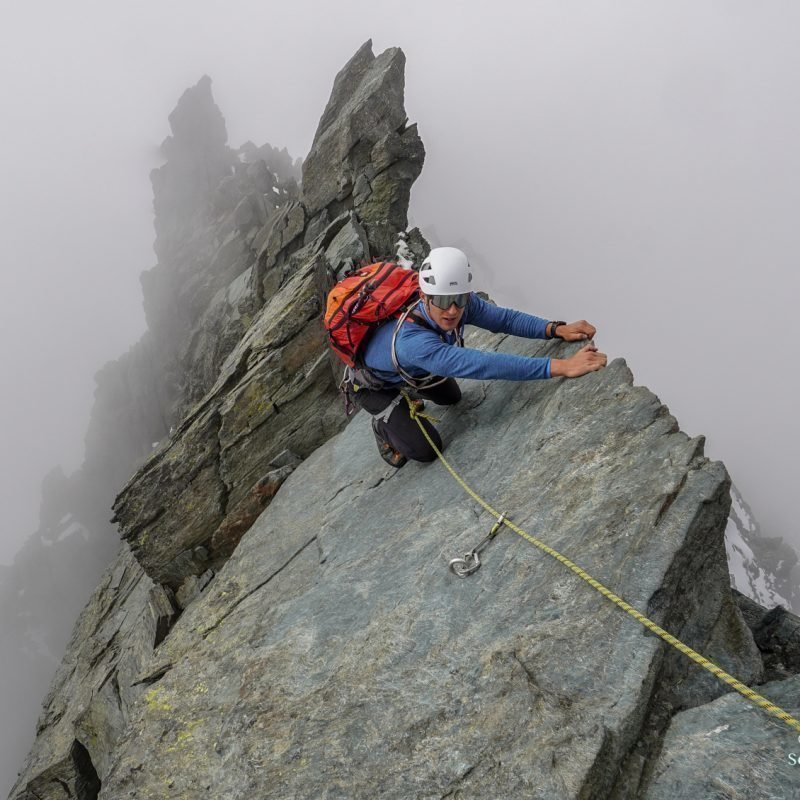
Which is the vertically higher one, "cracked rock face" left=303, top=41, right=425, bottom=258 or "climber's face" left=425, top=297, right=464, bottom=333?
"cracked rock face" left=303, top=41, right=425, bottom=258

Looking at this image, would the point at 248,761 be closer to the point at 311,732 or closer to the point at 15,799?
the point at 311,732

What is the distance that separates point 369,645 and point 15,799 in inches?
636

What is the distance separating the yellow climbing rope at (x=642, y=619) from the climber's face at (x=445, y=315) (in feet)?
6.10

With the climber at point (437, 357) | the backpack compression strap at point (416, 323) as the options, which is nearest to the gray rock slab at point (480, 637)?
the climber at point (437, 357)

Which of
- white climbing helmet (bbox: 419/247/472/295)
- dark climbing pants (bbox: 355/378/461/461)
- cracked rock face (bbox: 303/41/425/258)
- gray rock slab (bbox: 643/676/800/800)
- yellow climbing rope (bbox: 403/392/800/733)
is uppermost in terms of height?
cracked rock face (bbox: 303/41/425/258)

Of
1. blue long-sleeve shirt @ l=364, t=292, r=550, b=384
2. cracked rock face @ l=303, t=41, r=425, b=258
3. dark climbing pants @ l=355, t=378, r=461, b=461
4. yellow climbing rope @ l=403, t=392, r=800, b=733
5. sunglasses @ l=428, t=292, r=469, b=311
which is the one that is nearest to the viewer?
yellow climbing rope @ l=403, t=392, r=800, b=733

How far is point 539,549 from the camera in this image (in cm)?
633

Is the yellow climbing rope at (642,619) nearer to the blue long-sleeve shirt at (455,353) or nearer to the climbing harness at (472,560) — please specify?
the climbing harness at (472,560)

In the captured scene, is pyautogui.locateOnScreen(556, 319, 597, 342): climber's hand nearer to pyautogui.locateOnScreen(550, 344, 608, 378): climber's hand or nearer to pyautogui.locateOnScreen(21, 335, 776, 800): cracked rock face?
pyautogui.locateOnScreen(21, 335, 776, 800): cracked rock face

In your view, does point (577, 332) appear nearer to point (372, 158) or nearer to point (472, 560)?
point (472, 560)

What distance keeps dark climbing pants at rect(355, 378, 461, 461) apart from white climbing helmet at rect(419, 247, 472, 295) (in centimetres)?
214

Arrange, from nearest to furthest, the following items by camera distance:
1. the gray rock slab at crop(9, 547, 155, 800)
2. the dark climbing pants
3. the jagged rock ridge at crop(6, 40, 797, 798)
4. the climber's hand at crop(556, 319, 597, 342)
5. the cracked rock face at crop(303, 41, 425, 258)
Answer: the jagged rock ridge at crop(6, 40, 797, 798), the climber's hand at crop(556, 319, 597, 342), the dark climbing pants, the gray rock slab at crop(9, 547, 155, 800), the cracked rock face at crop(303, 41, 425, 258)

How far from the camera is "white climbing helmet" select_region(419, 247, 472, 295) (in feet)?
24.8

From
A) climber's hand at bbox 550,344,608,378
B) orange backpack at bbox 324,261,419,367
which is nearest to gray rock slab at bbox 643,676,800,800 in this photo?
climber's hand at bbox 550,344,608,378
